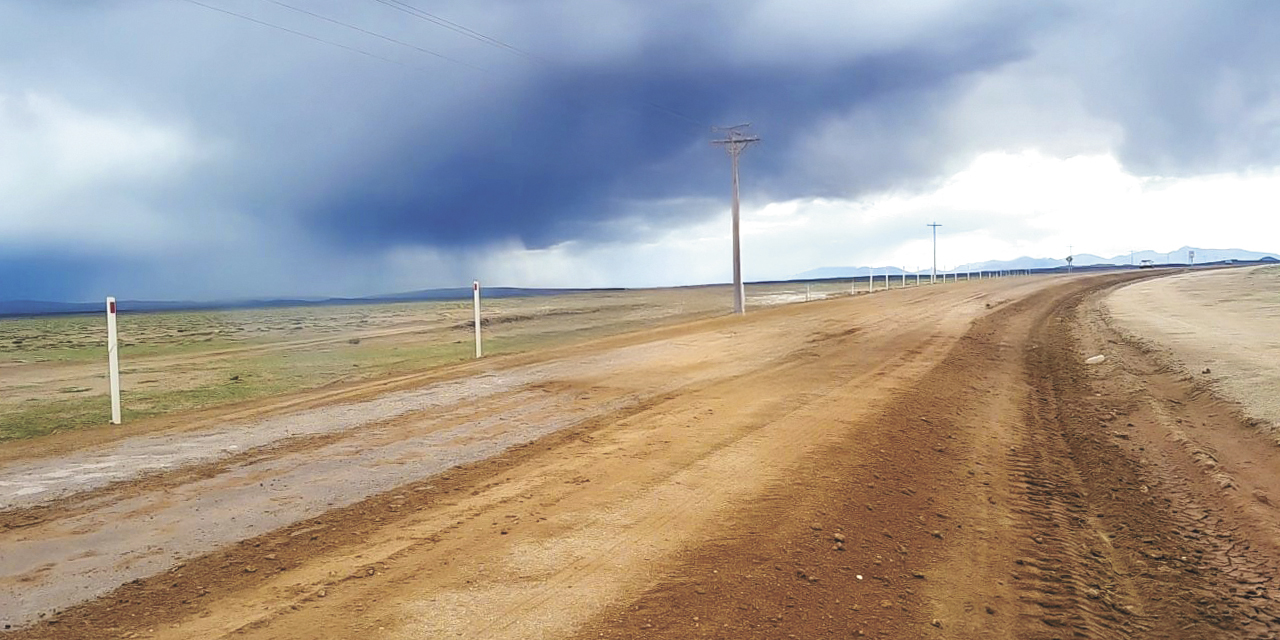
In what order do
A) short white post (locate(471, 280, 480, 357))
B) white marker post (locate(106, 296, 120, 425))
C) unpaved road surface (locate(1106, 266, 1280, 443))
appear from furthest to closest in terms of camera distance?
short white post (locate(471, 280, 480, 357)), white marker post (locate(106, 296, 120, 425)), unpaved road surface (locate(1106, 266, 1280, 443))

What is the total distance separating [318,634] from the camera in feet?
11.2

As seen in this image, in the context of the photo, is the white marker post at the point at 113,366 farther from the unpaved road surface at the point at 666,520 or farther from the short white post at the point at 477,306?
the short white post at the point at 477,306

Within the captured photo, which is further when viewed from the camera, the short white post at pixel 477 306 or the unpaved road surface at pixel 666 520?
the short white post at pixel 477 306

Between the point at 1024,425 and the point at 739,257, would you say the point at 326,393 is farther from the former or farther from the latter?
the point at 739,257

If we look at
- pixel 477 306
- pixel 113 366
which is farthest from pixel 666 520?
pixel 477 306

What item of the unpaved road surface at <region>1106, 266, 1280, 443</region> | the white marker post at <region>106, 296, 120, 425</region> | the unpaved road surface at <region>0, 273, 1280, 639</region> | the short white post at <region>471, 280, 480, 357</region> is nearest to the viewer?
the unpaved road surface at <region>0, 273, 1280, 639</region>

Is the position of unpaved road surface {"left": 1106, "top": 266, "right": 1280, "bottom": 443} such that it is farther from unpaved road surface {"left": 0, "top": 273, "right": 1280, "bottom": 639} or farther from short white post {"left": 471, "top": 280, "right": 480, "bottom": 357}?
short white post {"left": 471, "top": 280, "right": 480, "bottom": 357}

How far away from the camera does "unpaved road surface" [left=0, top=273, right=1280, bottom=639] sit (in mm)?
3648

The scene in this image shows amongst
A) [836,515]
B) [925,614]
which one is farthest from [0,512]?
[925,614]

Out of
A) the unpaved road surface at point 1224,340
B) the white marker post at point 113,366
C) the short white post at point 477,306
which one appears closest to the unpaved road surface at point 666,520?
the unpaved road surface at point 1224,340

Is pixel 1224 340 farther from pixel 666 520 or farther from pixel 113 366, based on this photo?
pixel 113 366

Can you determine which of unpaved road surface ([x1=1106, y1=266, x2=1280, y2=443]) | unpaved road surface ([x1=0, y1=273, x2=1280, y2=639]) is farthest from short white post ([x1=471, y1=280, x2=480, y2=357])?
unpaved road surface ([x1=1106, y1=266, x2=1280, y2=443])

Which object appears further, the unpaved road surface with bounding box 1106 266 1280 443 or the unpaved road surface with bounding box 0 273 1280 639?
the unpaved road surface with bounding box 1106 266 1280 443

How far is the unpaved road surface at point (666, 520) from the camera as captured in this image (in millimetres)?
3648
